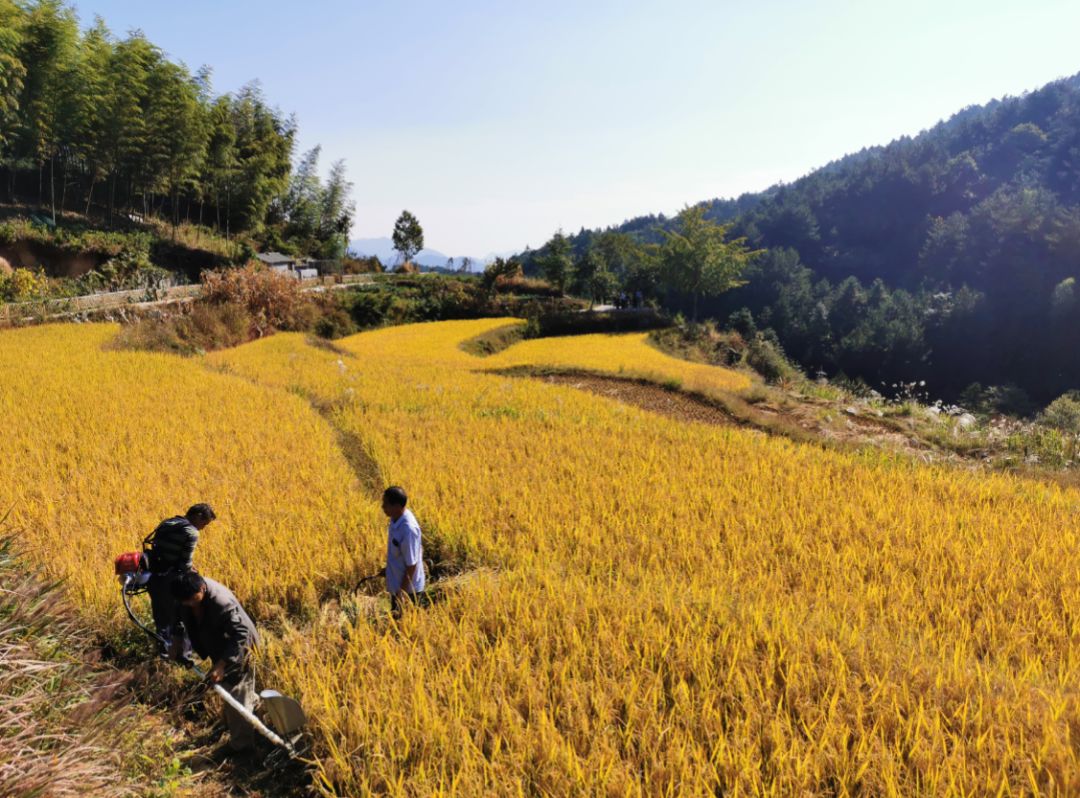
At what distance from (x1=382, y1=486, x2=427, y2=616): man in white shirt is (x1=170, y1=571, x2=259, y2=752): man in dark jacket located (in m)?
1.00

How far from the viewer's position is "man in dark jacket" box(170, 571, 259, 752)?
3305 millimetres

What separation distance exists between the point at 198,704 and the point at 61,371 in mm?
10737

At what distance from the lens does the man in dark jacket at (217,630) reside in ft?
10.8

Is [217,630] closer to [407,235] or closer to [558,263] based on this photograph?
[558,263]

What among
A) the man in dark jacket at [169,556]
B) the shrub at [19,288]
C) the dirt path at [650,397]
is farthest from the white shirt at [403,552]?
the shrub at [19,288]

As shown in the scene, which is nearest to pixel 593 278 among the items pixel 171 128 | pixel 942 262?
pixel 171 128

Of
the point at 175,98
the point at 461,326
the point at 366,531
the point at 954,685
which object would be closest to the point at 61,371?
the point at 366,531

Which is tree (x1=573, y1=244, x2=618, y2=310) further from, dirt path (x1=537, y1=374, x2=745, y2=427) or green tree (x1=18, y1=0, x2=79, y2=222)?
green tree (x1=18, y1=0, x2=79, y2=222)

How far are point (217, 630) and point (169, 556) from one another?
561 mm

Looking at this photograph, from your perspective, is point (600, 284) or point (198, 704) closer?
point (198, 704)

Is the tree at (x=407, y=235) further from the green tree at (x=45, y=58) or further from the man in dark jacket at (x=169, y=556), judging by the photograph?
→ the man in dark jacket at (x=169, y=556)

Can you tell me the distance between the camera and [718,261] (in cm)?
3459

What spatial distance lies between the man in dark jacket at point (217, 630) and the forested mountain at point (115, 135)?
25577mm

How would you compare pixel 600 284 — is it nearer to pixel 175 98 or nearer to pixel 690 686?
pixel 175 98
